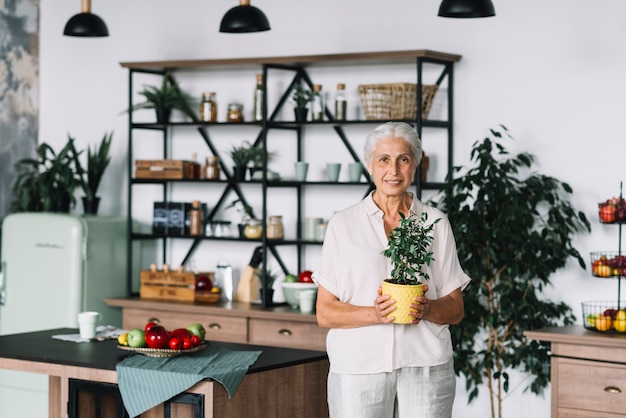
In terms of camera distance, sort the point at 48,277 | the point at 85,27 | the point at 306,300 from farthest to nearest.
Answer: the point at 48,277 → the point at 306,300 → the point at 85,27

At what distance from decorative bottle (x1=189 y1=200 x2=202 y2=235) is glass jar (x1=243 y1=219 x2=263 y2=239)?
379 mm

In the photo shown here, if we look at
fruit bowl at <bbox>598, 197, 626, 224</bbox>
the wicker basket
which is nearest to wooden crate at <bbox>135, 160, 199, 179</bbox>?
the wicker basket

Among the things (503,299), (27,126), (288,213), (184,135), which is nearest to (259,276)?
(288,213)

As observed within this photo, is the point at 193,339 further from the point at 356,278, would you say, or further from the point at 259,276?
the point at 259,276

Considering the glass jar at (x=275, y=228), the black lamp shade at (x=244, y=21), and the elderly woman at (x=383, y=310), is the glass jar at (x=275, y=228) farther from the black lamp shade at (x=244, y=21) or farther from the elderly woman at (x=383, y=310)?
the elderly woman at (x=383, y=310)

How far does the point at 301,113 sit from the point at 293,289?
104cm

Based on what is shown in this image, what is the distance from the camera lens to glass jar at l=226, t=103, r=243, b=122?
6.61 m

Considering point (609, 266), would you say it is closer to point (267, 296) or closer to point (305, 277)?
point (305, 277)

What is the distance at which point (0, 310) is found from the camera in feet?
22.5

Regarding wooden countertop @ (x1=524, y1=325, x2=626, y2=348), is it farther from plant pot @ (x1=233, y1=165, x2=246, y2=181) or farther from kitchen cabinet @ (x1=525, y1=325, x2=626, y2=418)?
plant pot @ (x1=233, y1=165, x2=246, y2=181)

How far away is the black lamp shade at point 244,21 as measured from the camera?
17.3ft

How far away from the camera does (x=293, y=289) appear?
20.6 feet

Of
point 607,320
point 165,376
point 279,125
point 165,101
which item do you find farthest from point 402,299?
point 165,101

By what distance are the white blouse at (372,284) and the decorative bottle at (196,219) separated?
3183 millimetres
